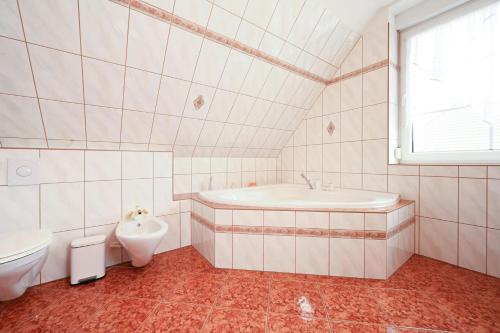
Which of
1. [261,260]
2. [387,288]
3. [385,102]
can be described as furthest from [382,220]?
[385,102]

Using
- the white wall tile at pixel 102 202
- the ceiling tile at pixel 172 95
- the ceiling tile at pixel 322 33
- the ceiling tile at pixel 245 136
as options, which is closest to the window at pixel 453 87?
the ceiling tile at pixel 322 33

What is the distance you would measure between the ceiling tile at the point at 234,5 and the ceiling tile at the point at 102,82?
0.83m

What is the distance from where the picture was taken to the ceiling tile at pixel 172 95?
177 cm

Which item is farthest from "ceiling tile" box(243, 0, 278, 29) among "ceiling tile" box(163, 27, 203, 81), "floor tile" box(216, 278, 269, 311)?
"floor tile" box(216, 278, 269, 311)

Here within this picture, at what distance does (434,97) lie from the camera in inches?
78.0

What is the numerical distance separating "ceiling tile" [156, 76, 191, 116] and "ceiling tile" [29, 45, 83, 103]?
54 cm

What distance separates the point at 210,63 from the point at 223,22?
1.03 ft

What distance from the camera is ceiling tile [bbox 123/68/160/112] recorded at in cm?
162

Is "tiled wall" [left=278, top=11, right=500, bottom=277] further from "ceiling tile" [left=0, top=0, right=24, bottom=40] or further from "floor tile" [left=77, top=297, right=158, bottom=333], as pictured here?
"ceiling tile" [left=0, top=0, right=24, bottom=40]

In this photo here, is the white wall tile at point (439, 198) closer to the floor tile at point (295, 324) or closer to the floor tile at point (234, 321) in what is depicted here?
the floor tile at point (295, 324)

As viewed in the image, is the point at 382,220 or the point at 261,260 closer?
the point at 382,220

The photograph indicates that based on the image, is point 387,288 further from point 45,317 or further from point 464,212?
point 45,317

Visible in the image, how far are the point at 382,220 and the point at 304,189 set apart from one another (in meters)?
1.12

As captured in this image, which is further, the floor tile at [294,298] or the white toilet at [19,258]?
the floor tile at [294,298]
